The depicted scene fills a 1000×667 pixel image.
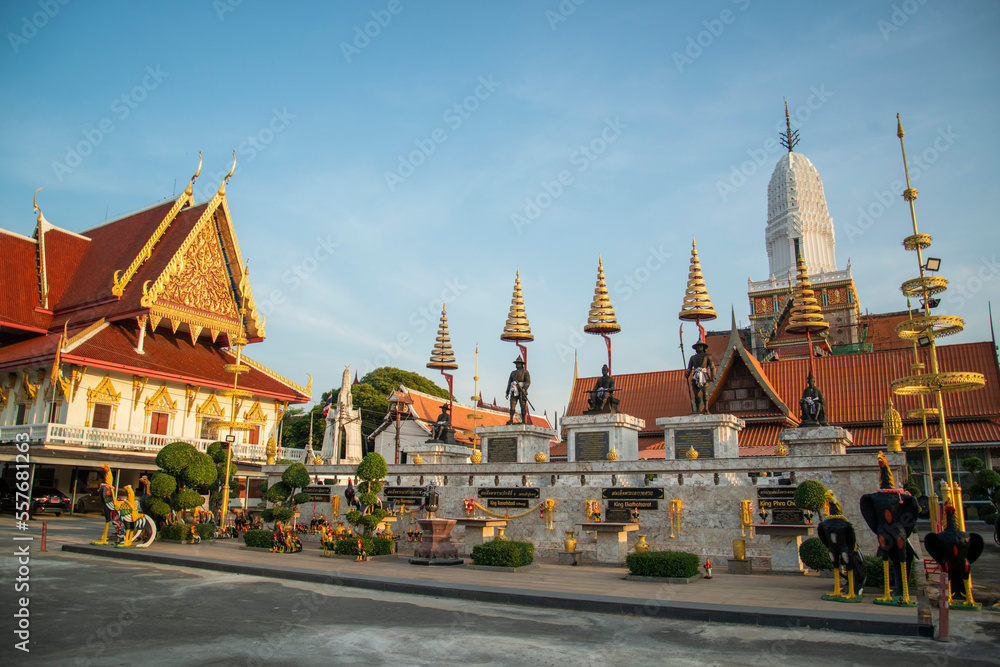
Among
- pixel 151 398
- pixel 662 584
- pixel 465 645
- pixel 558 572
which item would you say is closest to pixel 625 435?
pixel 558 572

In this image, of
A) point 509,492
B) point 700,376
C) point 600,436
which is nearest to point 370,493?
point 509,492

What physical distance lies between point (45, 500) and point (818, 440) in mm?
30108

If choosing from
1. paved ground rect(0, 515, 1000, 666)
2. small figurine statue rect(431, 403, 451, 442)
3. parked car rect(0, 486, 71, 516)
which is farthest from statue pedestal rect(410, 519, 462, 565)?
parked car rect(0, 486, 71, 516)

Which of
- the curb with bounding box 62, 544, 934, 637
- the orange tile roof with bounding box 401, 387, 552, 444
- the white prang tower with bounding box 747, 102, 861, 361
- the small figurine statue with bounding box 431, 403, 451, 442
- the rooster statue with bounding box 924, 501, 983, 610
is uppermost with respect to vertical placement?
the white prang tower with bounding box 747, 102, 861, 361

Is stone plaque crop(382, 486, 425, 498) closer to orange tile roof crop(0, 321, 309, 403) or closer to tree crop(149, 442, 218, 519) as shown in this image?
tree crop(149, 442, 218, 519)

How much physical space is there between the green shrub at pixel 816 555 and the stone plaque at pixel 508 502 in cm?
753

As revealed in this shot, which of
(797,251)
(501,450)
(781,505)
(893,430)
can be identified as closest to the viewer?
(893,430)

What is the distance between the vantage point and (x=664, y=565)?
40.7 feet

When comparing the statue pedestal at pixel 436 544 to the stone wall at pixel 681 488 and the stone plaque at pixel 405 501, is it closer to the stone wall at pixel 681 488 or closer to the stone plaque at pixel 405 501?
the stone wall at pixel 681 488

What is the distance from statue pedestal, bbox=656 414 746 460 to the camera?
17.9 m

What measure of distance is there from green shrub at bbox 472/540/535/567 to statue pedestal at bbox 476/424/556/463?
512 cm

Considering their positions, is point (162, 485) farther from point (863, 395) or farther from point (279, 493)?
point (863, 395)

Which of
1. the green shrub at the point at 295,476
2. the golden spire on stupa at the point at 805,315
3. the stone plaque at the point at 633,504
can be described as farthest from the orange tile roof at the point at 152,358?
the golden spire on stupa at the point at 805,315

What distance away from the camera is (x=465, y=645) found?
7.42 m
